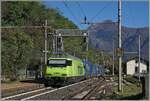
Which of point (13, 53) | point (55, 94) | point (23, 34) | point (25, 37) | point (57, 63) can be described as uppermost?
point (23, 34)

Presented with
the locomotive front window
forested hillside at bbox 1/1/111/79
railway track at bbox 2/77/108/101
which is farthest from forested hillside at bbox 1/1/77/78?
railway track at bbox 2/77/108/101

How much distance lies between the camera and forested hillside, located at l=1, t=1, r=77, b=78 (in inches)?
2020

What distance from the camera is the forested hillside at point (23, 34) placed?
51.3 metres

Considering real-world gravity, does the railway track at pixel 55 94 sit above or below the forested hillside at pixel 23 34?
below

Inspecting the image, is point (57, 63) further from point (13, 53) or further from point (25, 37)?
point (25, 37)

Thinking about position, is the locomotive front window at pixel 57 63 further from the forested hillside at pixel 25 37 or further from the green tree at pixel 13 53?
the green tree at pixel 13 53

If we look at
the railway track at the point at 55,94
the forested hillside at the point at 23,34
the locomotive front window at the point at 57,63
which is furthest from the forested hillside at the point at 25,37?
the railway track at the point at 55,94

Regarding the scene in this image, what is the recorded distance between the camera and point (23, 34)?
6016 centimetres

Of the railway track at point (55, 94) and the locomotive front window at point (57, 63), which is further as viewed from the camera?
the locomotive front window at point (57, 63)

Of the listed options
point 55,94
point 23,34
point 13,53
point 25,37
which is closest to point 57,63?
point 13,53

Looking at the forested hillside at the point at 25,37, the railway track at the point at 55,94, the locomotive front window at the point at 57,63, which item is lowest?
the railway track at the point at 55,94

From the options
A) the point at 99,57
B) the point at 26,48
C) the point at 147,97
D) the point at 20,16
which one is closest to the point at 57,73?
the point at 26,48

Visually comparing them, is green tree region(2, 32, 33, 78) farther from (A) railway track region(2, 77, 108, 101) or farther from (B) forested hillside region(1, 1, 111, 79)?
(A) railway track region(2, 77, 108, 101)

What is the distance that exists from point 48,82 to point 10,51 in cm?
1026
